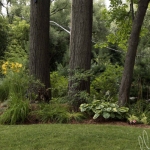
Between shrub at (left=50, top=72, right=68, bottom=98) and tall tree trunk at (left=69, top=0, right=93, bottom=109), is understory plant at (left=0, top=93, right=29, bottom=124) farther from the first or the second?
shrub at (left=50, top=72, right=68, bottom=98)

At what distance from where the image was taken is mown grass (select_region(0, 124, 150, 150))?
3686 mm

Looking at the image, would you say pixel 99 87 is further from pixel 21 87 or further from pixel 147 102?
pixel 21 87

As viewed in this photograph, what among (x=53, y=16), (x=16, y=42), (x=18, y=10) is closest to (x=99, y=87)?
(x=16, y=42)

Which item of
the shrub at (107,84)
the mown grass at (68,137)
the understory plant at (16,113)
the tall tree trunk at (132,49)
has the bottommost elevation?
the mown grass at (68,137)

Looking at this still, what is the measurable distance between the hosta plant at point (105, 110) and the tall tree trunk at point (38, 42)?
1749 millimetres

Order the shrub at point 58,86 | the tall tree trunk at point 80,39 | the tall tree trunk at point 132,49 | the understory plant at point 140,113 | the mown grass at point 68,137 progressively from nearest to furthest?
the mown grass at point 68,137, the understory plant at point 140,113, the tall tree trunk at point 132,49, the tall tree trunk at point 80,39, the shrub at point 58,86

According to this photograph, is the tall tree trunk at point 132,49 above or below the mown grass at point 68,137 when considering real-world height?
above

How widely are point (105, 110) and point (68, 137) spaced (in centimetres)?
137

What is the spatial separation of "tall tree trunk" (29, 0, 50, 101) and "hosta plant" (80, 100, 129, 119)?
1749 mm

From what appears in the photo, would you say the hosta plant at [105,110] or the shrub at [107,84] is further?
the shrub at [107,84]

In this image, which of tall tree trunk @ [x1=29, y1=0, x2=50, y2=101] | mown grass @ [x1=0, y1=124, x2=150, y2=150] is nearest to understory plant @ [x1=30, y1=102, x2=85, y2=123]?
mown grass @ [x1=0, y1=124, x2=150, y2=150]

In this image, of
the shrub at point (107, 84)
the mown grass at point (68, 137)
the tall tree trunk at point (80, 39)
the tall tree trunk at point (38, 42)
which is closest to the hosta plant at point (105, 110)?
the mown grass at point (68, 137)

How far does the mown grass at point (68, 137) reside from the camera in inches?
145

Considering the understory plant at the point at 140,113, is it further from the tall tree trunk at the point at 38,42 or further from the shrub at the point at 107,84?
the tall tree trunk at the point at 38,42
